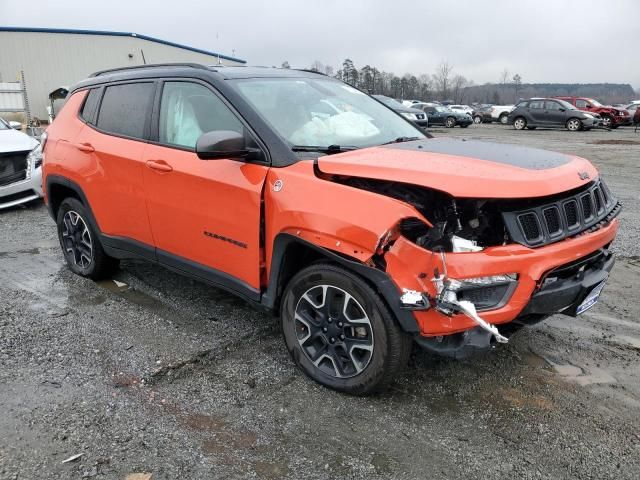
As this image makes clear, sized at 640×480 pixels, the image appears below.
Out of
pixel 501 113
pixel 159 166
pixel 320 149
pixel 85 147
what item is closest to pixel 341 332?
pixel 320 149

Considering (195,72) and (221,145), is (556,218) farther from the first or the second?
(195,72)

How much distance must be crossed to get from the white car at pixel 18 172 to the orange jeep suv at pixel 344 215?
4.69 metres

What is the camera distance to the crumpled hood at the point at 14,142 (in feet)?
26.6

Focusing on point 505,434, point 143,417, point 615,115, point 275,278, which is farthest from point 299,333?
point 615,115

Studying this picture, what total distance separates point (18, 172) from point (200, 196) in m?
6.19

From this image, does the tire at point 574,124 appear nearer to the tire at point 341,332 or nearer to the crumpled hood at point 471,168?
the crumpled hood at point 471,168

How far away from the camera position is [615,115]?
27250 mm

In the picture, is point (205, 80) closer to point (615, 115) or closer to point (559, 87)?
point (615, 115)

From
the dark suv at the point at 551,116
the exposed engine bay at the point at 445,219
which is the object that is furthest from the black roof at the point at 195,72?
the dark suv at the point at 551,116

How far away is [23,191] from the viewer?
8.22m

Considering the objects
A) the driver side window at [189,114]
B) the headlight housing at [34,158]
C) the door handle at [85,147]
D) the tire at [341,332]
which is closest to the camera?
the tire at [341,332]

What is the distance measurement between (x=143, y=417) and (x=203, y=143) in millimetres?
1543

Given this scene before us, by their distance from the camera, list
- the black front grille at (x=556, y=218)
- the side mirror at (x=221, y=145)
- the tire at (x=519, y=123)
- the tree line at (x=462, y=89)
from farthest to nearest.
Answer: the tree line at (x=462, y=89) < the tire at (x=519, y=123) < the side mirror at (x=221, y=145) < the black front grille at (x=556, y=218)

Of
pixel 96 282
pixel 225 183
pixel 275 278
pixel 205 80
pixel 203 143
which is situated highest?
pixel 205 80
